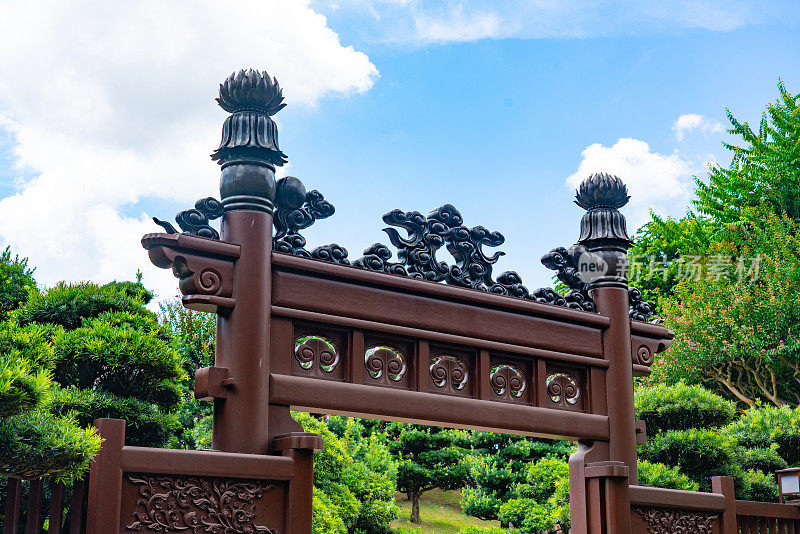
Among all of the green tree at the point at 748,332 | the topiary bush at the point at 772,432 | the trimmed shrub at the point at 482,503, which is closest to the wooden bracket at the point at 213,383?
the topiary bush at the point at 772,432

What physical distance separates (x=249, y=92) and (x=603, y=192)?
1.72 metres

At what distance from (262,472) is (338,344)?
1.84 feet

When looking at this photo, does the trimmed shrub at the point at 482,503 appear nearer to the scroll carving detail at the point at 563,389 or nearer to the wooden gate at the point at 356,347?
the wooden gate at the point at 356,347

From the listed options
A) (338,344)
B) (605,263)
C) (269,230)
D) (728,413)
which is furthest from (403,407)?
(728,413)

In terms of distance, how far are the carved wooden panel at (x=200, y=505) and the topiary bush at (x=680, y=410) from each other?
539cm

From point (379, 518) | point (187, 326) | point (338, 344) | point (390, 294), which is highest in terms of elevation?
point (187, 326)

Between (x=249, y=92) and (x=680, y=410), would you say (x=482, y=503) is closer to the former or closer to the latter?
(x=680, y=410)

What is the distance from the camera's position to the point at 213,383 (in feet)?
8.37

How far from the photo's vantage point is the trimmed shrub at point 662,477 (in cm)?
654

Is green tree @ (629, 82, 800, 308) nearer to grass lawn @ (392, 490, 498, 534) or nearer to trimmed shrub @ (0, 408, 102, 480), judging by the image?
grass lawn @ (392, 490, 498, 534)

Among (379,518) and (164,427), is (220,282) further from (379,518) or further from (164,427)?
(379,518)

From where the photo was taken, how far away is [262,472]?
2500 mm

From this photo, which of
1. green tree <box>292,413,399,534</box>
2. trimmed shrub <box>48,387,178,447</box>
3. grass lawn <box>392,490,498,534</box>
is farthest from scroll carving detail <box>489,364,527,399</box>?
grass lawn <box>392,490,498,534</box>

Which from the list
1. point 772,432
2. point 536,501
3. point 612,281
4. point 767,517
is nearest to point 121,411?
point 612,281
